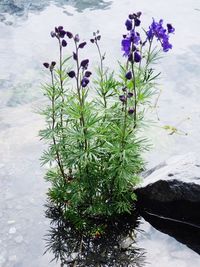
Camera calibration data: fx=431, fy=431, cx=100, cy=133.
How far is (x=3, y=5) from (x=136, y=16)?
22.1ft

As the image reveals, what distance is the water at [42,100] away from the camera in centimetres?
429

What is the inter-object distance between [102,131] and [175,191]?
109 centimetres

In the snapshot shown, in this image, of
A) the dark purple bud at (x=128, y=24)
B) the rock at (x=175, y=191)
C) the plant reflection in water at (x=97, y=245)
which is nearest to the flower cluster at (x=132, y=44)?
the dark purple bud at (x=128, y=24)

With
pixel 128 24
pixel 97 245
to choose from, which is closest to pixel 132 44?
pixel 128 24

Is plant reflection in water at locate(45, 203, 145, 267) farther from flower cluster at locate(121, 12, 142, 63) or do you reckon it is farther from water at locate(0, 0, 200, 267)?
flower cluster at locate(121, 12, 142, 63)

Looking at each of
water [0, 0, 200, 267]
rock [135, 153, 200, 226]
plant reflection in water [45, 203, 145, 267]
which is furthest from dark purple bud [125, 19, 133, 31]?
plant reflection in water [45, 203, 145, 267]

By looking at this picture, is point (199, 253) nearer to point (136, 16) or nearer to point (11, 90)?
point (136, 16)

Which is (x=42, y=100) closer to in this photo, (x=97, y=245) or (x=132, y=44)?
(x=97, y=245)

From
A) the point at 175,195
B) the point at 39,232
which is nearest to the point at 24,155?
the point at 39,232

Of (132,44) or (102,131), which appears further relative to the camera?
(102,131)

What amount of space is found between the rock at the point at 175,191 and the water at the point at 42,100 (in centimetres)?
22

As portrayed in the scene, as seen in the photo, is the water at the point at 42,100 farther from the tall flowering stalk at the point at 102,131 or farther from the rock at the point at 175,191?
the tall flowering stalk at the point at 102,131

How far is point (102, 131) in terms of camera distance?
12.3 ft

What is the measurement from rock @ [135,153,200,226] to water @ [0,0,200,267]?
22 cm
